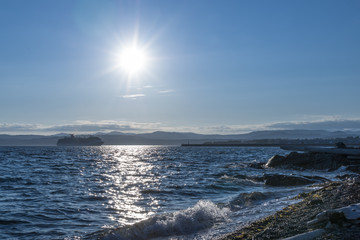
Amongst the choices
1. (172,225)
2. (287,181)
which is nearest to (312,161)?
(287,181)

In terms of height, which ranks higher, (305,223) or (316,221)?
(316,221)

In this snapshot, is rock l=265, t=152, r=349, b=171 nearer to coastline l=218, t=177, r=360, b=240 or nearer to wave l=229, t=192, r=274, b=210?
wave l=229, t=192, r=274, b=210

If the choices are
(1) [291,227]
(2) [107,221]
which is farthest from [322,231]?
(2) [107,221]

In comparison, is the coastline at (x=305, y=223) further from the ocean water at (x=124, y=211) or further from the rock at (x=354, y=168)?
the rock at (x=354, y=168)

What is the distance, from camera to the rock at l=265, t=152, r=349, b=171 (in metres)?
32.0

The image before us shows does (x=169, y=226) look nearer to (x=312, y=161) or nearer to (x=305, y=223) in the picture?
(x=305, y=223)

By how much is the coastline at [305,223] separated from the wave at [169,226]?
2152mm

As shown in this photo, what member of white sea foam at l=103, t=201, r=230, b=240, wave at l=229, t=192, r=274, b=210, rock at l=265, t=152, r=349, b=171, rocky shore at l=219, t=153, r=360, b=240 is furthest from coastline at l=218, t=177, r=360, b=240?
rock at l=265, t=152, r=349, b=171

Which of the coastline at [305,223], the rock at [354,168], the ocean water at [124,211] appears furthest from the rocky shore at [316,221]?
the rock at [354,168]

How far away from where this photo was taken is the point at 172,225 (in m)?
10.3

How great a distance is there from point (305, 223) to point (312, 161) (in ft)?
96.5

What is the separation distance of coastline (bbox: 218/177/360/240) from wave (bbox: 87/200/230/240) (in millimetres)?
2152

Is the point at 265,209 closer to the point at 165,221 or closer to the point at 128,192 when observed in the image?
the point at 165,221

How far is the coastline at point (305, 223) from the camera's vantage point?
19.2 ft
